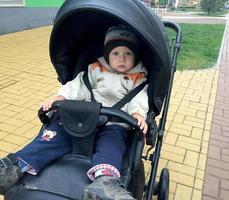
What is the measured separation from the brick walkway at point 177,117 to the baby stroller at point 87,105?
36.2 inches

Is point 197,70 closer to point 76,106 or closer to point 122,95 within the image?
point 122,95

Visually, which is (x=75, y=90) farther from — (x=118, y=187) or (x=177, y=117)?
(x=177, y=117)

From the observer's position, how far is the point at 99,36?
281cm

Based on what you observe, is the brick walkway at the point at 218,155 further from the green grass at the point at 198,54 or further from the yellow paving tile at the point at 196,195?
the green grass at the point at 198,54

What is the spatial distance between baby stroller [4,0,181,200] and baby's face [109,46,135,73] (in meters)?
0.11

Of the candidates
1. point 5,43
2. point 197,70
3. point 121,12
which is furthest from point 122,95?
point 5,43

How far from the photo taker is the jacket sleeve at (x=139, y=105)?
2369 millimetres

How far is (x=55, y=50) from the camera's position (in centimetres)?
257

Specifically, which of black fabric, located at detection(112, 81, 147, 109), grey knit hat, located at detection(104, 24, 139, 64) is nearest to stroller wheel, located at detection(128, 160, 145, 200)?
black fabric, located at detection(112, 81, 147, 109)

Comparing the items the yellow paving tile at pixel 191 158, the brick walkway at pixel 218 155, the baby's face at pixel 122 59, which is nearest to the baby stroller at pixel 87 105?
Result: the baby's face at pixel 122 59

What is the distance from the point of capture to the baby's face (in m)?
2.54

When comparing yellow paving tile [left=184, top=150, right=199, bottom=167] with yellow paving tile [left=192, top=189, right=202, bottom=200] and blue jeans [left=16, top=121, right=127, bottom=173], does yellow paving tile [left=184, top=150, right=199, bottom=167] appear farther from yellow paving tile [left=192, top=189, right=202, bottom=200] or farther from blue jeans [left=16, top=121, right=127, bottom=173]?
blue jeans [left=16, top=121, right=127, bottom=173]

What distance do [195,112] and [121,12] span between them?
342cm

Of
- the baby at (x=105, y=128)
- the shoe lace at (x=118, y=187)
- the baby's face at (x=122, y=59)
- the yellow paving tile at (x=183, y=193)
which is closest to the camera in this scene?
the shoe lace at (x=118, y=187)
